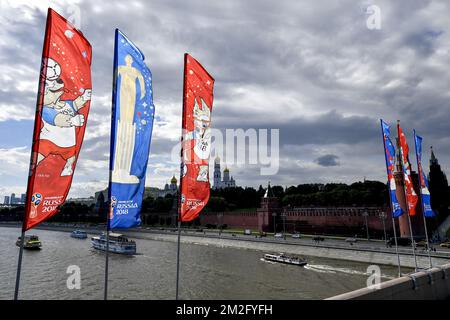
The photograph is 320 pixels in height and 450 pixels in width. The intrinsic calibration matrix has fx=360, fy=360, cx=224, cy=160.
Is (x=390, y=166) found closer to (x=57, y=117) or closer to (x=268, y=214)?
(x=57, y=117)

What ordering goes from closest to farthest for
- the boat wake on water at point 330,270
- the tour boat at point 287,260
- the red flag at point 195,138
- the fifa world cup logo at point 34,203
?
the fifa world cup logo at point 34,203
the red flag at point 195,138
the boat wake on water at point 330,270
the tour boat at point 287,260

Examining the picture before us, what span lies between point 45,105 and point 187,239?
226ft

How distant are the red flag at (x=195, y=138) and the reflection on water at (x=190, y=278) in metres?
16.8

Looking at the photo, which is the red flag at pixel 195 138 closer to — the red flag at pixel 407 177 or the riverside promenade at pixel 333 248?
the red flag at pixel 407 177

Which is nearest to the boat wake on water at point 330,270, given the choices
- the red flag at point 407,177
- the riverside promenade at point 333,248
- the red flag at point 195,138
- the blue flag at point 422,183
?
the riverside promenade at point 333,248

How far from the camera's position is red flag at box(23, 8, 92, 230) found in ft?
→ 24.4

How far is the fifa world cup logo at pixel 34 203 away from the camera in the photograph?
733 cm

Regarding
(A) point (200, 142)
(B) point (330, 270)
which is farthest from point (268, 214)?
(A) point (200, 142)

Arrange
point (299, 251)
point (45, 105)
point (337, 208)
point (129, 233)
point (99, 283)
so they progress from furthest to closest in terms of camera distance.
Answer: point (129, 233) → point (337, 208) → point (299, 251) → point (99, 283) → point (45, 105)

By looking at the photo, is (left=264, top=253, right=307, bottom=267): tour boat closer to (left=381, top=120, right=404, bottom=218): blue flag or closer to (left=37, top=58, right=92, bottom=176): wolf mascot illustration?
(left=381, top=120, right=404, bottom=218): blue flag
